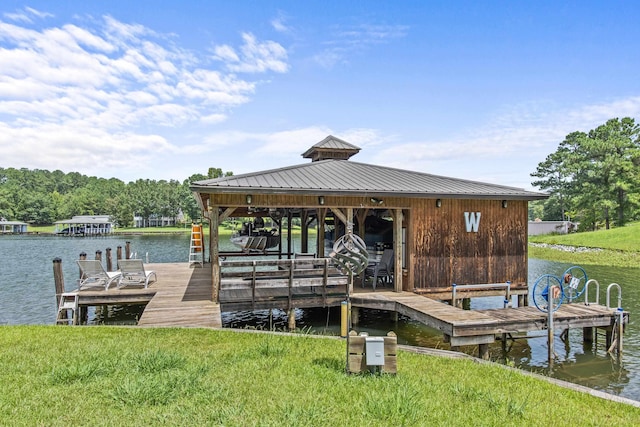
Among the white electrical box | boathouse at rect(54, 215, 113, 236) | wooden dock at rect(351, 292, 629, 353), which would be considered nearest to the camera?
the white electrical box

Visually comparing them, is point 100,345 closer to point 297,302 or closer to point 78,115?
point 297,302

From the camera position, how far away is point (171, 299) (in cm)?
992

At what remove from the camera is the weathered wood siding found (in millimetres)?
11211

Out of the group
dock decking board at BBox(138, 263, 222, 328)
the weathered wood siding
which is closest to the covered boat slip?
dock decking board at BBox(138, 263, 222, 328)

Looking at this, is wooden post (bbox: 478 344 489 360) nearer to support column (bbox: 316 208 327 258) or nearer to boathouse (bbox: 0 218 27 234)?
support column (bbox: 316 208 327 258)

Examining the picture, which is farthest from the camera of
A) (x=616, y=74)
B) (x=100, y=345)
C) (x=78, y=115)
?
(x=78, y=115)

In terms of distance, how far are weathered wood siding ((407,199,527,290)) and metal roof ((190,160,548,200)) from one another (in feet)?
1.38

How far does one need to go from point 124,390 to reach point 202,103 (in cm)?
1526

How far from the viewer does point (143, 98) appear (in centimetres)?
1702

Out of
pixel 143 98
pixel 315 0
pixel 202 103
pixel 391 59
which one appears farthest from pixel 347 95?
pixel 143 98

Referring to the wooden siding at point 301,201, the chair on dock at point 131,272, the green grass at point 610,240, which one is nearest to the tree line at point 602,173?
the green grass at point 610,240

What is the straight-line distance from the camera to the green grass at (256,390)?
12.9 feet

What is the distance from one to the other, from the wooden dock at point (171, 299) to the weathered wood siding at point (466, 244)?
18.4 ft

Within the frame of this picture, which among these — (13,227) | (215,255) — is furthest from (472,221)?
(13,227)
